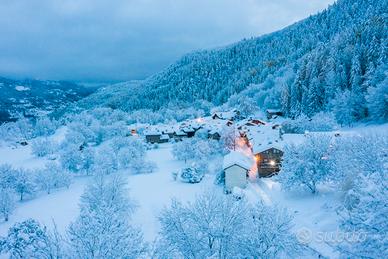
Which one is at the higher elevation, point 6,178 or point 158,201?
point 6,178

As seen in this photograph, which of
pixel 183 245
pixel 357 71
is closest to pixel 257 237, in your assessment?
pixel 183 245

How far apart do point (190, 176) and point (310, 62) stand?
58413mm

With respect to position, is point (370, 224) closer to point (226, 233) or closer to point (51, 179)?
point (226, 233)

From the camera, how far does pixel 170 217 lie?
18.2 m

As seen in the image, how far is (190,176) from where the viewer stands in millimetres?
47719

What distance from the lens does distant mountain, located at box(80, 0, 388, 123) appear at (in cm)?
7050

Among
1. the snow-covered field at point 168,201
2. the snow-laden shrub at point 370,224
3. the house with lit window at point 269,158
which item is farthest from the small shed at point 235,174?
the snow-laden shrub at point 370,224

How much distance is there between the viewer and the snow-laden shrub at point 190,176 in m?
Result: 47.5

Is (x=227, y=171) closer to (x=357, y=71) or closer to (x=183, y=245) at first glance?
(x=183, y=245)

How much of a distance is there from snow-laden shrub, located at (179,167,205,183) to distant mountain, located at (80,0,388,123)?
40.5 m

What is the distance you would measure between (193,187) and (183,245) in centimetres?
2765

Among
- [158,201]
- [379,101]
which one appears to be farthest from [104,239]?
Result: [379,101]

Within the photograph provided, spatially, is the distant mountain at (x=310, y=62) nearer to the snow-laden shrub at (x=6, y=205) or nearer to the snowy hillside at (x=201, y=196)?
the snowy hillside at (x=201, y=196)

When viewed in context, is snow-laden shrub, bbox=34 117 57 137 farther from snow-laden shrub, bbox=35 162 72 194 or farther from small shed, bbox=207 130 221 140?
small shed, bbox=207 130 221 140
